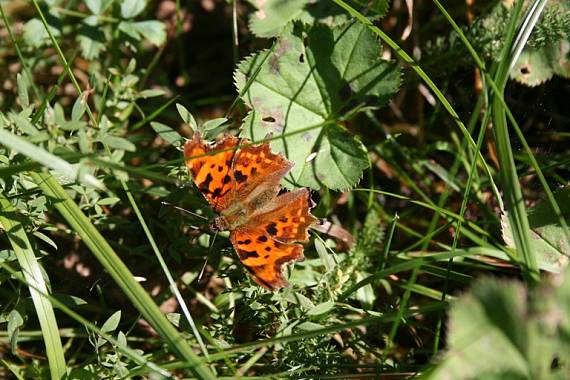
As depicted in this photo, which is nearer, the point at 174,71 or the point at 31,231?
the point at 31,231

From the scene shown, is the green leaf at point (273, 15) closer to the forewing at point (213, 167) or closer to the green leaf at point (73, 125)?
the forewing at point (213, 167)

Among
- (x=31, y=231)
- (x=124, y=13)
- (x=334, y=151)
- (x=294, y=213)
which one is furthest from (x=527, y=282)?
(x=124, y=13)

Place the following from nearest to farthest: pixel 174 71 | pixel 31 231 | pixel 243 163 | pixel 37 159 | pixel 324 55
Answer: pixel 37 159 < pixel 31 231 < pixel 243 163 < pixel 324 55 < pixel 174 71

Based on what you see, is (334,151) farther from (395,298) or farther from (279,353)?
(279,353)

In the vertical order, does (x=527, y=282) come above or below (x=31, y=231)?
above

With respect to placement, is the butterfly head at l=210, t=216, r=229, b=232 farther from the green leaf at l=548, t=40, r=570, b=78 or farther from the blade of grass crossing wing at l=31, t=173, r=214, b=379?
the green leaf at l=548, t=40, r=570, b=78

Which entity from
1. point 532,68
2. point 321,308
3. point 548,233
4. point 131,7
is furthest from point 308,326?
point 131,7

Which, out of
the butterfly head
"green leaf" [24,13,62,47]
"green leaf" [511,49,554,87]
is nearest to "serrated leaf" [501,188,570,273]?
"green leaf" [511,49,554,87]
